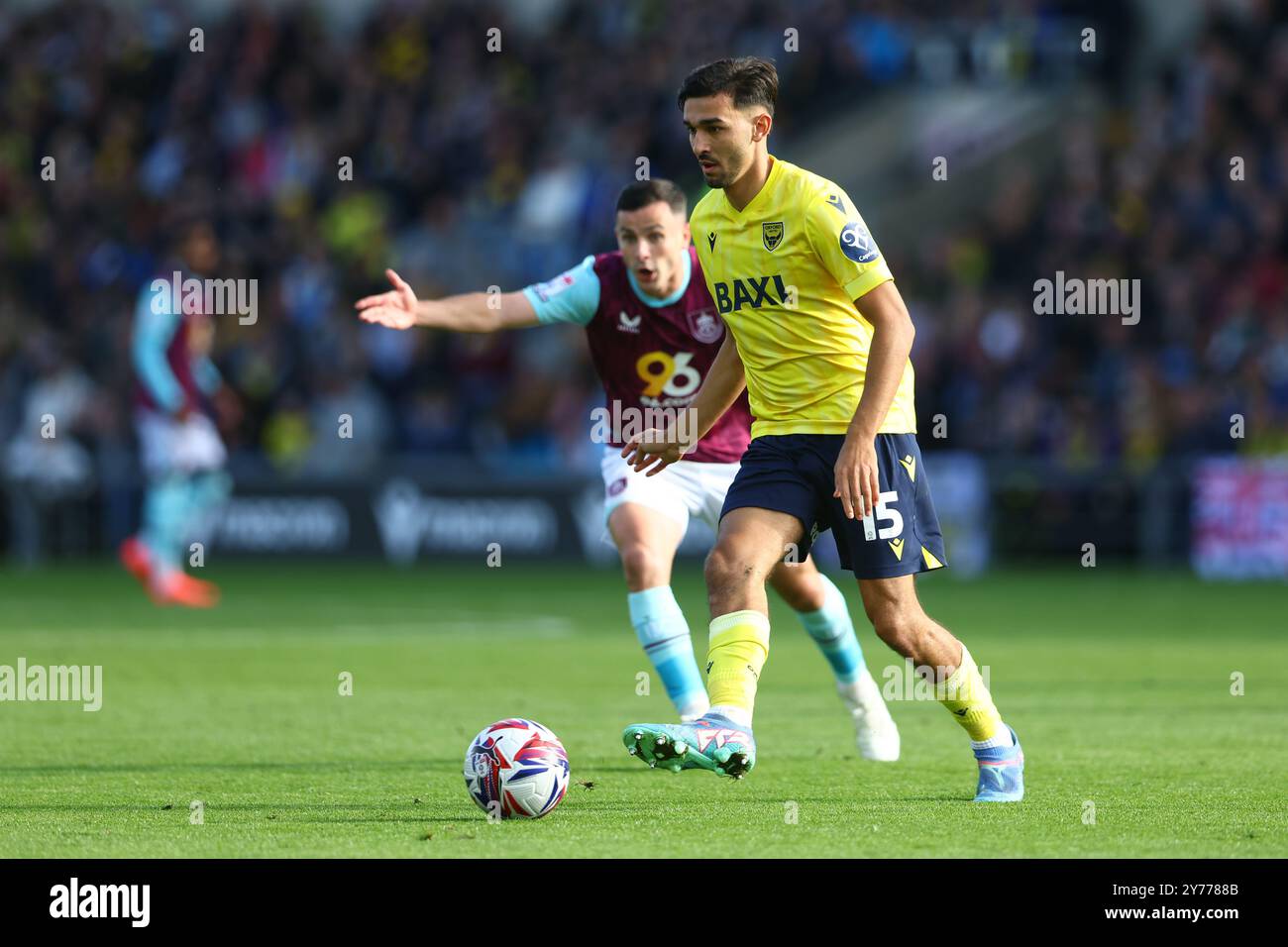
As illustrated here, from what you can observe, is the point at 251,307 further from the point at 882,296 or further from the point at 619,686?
the point at 882,296

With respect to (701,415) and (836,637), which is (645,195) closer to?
(701,415)

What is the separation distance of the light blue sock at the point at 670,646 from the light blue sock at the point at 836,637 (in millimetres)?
500

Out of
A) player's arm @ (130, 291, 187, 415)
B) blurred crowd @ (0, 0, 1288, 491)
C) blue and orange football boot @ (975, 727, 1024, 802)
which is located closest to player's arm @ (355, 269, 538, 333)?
blue and orange football boot @ (975, 727, 1024, 802)

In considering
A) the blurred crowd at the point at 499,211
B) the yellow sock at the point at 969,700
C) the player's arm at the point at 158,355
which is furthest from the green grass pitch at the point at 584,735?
the blurred crowd at the point at 499,211

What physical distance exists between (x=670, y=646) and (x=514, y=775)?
6.36 feet

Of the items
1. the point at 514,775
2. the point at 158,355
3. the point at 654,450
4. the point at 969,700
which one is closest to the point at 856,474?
the point at 969,700

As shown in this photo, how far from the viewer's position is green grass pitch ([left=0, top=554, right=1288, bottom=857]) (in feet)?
20.0

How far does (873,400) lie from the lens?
6.31m

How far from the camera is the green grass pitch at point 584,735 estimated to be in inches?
239

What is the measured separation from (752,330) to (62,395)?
18.1m

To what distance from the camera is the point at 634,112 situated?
25.1 metres
